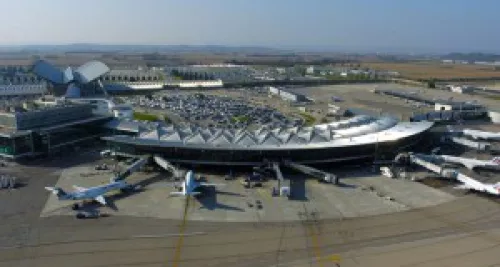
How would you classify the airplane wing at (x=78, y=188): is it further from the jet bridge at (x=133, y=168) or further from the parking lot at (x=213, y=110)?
the parking lot at (x=213, y=110)

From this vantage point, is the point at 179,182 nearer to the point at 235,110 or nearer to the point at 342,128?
the point at 342,128

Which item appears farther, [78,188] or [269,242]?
[78,188]

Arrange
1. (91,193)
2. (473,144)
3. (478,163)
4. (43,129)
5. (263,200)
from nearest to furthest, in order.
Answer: (91,193) → (263,200) → (478,163) → (43,129) → (473,144)

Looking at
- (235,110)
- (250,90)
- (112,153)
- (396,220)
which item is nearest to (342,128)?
(396,220)

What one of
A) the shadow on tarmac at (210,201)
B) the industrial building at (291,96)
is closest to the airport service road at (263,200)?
the shadow on tarmac at (210,201)

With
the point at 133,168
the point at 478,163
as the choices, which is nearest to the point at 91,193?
the point at 133,168

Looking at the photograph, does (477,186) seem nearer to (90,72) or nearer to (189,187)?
(189,187)

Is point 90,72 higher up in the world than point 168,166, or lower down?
higher up
